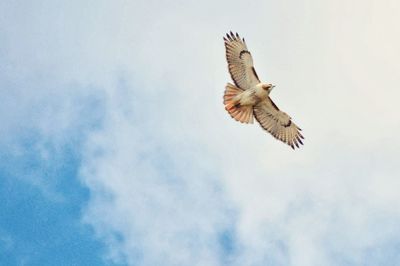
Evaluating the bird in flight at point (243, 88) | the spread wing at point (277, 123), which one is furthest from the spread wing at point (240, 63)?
the spread wing at point (277, 123)

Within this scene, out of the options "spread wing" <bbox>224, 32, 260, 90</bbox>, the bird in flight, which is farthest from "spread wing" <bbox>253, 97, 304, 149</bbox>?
"spread wing" <bbox>224, 32, 260, 90</bbox>

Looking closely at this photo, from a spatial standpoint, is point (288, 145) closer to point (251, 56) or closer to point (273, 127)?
point (273, 127)

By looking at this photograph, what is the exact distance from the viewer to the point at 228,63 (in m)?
41.7

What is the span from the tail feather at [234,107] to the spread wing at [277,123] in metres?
0.67

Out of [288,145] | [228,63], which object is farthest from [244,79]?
[288,145]

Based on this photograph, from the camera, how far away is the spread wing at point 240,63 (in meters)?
41.4

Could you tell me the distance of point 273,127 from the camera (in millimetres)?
43062

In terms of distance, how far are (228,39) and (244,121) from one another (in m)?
3.28

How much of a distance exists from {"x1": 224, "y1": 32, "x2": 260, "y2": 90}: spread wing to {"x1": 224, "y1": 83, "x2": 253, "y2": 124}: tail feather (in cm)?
37

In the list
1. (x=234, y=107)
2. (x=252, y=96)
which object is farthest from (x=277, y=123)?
(x=234, y=107)

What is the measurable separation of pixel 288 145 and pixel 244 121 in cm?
257

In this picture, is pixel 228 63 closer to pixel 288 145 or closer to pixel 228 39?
pixel 228 39

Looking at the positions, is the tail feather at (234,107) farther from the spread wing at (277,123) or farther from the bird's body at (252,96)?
the spread wing at (277,123)

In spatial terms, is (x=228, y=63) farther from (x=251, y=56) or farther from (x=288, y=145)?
(x=288, y=145)
